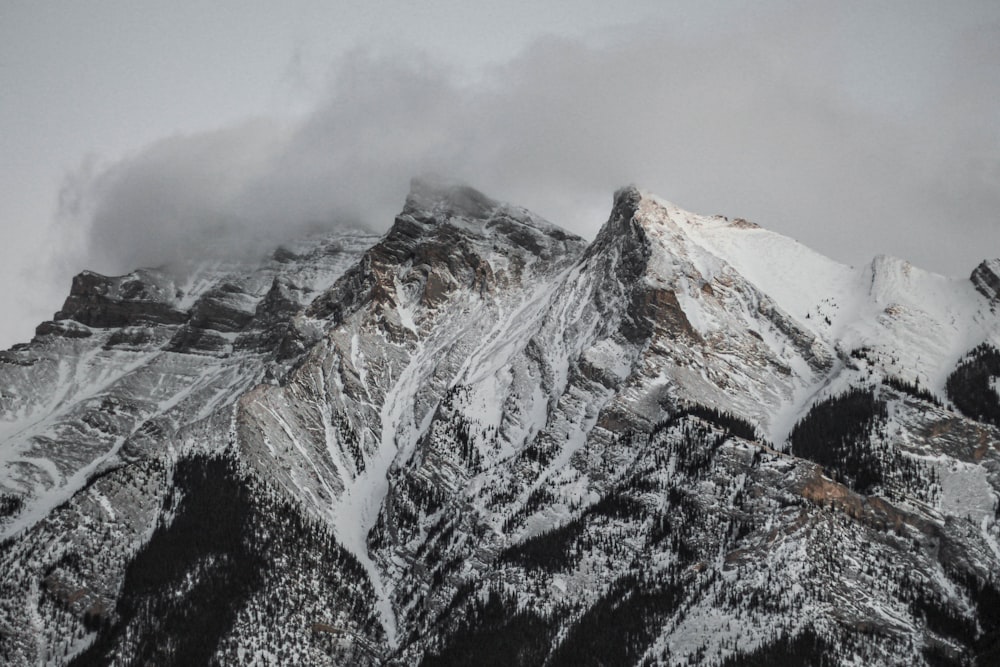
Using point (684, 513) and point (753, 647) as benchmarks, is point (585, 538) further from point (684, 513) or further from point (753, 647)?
point (753, 647)

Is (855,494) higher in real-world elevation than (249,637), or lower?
higher

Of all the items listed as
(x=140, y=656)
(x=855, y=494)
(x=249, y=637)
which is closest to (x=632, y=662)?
(x=855, y=494)

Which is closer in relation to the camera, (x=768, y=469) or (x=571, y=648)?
(x=571, y=648)

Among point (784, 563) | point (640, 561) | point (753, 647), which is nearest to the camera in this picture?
point (753, 647)

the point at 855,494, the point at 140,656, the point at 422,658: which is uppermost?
the point at 855,494

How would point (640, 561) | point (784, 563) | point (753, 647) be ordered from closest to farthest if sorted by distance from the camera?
1. point (753, 647)
2. point (784, 563)
3. point (640, 561)

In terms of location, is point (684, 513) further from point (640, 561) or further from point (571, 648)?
point (571, 648)

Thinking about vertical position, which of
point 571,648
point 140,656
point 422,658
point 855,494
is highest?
point 855,494

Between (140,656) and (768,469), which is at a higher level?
(768,469)

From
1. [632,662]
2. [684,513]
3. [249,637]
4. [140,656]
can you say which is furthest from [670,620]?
[140,656]
